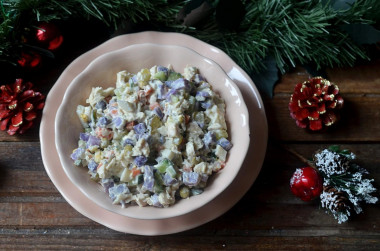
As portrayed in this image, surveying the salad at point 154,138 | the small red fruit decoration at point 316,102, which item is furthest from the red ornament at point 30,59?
the small red fruit decoration at point 316,102

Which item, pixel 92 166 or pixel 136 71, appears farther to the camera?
pixel 136 71

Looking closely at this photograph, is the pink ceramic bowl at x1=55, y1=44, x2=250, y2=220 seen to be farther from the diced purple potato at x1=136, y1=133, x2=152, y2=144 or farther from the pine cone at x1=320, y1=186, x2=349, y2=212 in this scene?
the pine cone at x1=320, y1=186, x2=349, y2=212

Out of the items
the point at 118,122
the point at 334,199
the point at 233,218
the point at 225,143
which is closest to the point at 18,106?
the point at 118,122

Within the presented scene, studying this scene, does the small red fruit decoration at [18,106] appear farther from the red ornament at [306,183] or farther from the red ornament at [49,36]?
the red ornament at [306,183]

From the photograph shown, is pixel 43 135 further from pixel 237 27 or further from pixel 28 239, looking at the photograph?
pixel 237 27

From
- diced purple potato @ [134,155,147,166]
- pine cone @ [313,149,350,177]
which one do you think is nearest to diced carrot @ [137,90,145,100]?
diced purple potato @ [134,155,147,166]

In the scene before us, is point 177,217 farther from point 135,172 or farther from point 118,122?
point 118,122
